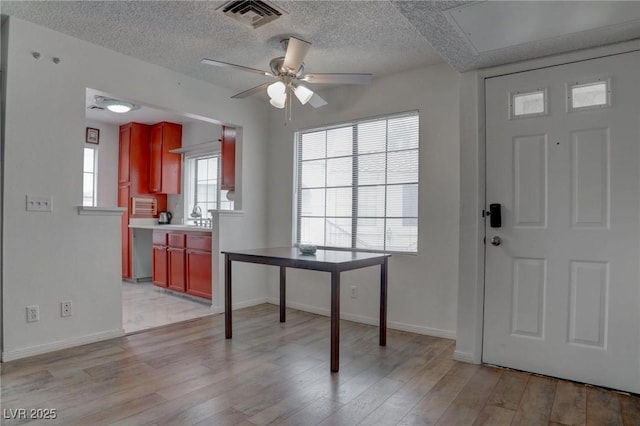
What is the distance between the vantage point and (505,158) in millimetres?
2805

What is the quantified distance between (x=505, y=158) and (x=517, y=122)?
0.87 ft

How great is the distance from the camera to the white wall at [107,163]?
618 centimetres

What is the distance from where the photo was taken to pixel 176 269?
16.6ft

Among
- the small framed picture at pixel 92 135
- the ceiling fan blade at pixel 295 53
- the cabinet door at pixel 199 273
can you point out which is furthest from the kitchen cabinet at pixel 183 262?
the ceiling fan blade at pixel 295 53

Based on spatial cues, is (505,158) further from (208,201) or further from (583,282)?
(208,201)

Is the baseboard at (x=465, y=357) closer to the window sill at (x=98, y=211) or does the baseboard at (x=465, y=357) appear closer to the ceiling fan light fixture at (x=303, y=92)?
the ceiling fan light fixture at (x=303, y=92)

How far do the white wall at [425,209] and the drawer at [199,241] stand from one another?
1496mm

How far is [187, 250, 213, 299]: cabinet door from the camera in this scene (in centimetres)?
458

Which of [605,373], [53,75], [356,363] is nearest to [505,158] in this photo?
[605,373]

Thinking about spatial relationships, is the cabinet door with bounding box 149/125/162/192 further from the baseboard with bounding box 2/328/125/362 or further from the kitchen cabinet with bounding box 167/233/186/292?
the baseboard with bounding box 2/328/125/362

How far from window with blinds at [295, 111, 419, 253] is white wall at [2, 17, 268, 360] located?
5.96 ft

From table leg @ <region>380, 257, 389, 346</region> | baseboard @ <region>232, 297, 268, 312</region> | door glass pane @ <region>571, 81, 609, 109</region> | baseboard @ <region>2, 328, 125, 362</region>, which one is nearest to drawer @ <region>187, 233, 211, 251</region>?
baseboard @ <region>232, 297, 268, 312</region>

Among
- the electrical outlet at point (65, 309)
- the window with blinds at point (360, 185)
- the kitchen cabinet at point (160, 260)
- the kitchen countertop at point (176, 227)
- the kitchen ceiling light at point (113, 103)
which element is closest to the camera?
the electrical outlet at point (65, 309)

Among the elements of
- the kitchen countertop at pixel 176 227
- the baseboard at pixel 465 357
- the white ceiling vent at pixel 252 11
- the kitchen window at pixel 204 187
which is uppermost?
the white ceiling vent at pixel 252 11
